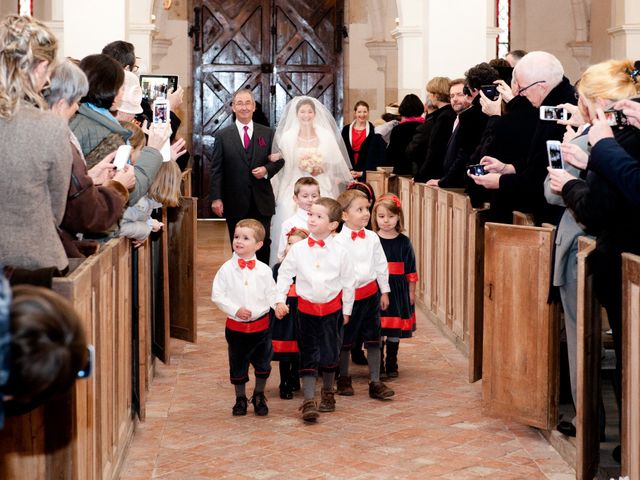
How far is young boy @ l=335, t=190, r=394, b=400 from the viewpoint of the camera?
7.11 metres

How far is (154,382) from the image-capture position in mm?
7695

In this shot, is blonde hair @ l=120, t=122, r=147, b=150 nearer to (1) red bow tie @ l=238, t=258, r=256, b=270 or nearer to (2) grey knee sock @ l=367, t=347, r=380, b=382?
(1) red bow tie @ l=238, t=258, r=256, b=270

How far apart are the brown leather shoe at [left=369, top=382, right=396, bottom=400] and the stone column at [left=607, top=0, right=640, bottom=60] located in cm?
699

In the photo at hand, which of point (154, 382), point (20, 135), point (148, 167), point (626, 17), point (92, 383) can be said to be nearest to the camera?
point (20, 135)

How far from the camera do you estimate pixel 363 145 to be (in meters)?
13.2

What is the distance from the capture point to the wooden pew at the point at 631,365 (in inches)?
165

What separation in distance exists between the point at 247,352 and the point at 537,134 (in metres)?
2.03

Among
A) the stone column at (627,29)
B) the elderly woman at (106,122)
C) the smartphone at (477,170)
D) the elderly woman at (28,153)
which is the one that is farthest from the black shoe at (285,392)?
the stone column at (627,29)

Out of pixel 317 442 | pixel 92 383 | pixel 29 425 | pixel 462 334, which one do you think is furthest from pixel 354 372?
pixel 29 425

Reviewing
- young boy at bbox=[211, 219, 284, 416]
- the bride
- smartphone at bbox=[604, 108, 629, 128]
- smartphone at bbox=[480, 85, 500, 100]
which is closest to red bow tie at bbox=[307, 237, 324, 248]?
young boy at bbox=[211, 219, 284, 416]

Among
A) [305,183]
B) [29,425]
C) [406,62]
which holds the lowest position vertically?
[29,425]

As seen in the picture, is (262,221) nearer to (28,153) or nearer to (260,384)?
(260,384)

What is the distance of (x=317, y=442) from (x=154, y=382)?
1887 mm

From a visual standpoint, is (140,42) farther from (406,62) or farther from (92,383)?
(92,383)
